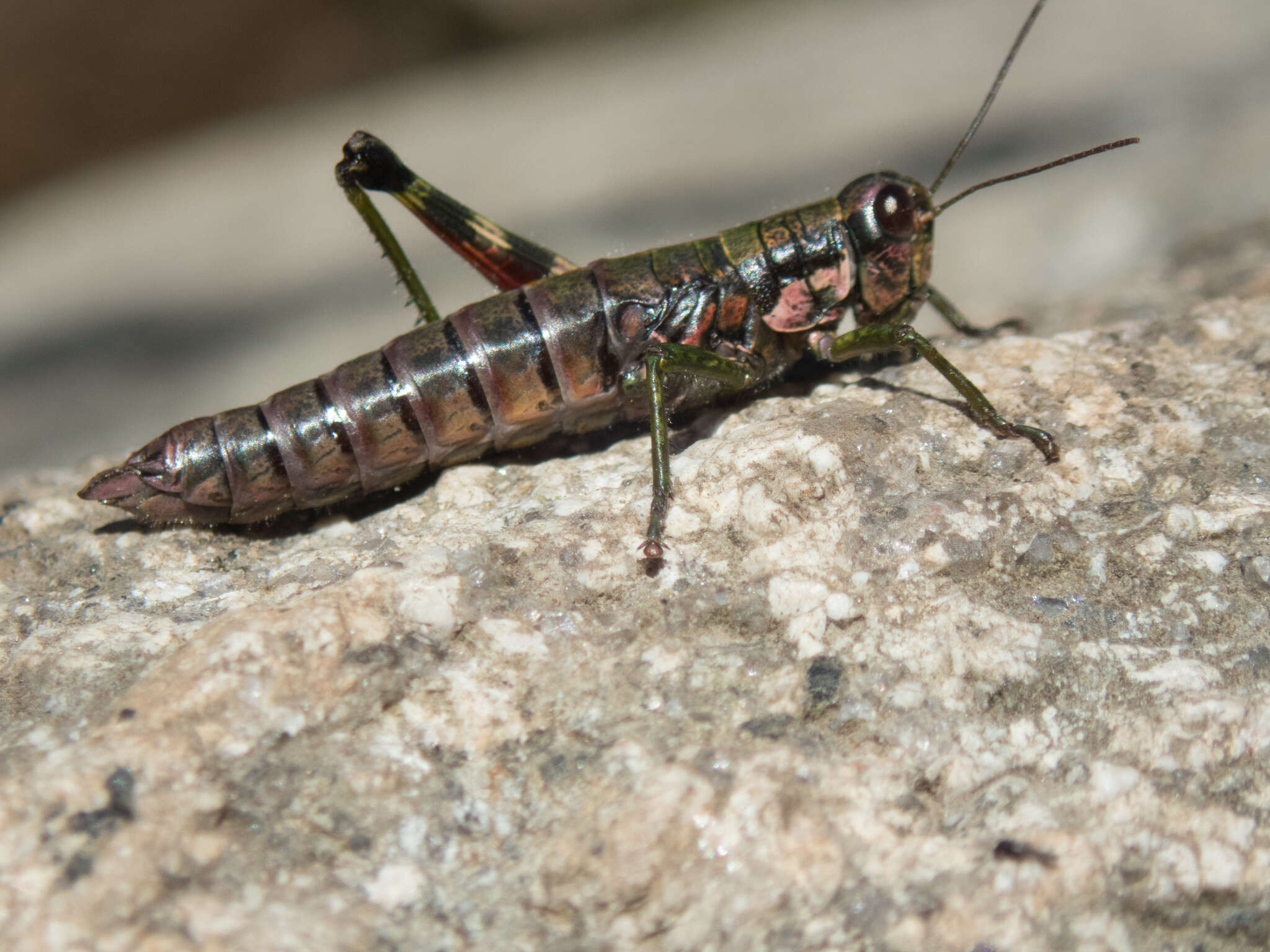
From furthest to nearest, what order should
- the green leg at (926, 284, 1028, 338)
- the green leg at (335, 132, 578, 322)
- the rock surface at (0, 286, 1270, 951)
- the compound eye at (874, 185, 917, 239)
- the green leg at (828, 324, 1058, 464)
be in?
1. the green leg at (926, 284, 1028, 338)
2. the green leg at (335, 132, 578, 322)
3. the compound eye at (874, 185, 917, 239)
4. the green leg at (828, 324, 1058, 464)
5. the rock surface at (0, 286, 1270, 951)

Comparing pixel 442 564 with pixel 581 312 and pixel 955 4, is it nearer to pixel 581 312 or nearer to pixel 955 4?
pixel 581 312

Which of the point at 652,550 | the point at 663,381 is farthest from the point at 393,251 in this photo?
the point at 652,550

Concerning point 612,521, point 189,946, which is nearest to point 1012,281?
point 612,521

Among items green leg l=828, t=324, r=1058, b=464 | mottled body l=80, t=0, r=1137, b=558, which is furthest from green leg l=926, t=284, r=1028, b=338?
green leg l=828, t=324, r=1058, b=464

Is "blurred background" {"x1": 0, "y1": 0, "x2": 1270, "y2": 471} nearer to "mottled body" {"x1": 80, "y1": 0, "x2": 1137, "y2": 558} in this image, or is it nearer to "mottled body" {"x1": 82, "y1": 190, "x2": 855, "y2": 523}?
"mottled body" {"x1": 80, "y1": 0, "x2": 1137, "y2": 558}

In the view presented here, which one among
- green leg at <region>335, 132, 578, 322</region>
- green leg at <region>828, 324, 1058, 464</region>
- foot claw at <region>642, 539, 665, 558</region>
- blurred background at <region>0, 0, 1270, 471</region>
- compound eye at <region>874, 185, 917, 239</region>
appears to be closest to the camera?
foot claw at <region>642, 539, 665, 558</region>

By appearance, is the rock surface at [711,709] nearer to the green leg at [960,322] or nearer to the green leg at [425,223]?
the green leg at [960,322]

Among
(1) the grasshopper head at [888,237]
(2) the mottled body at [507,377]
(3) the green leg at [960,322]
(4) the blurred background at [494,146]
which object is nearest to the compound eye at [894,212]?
(1) the grasshopper head at [888,237]
